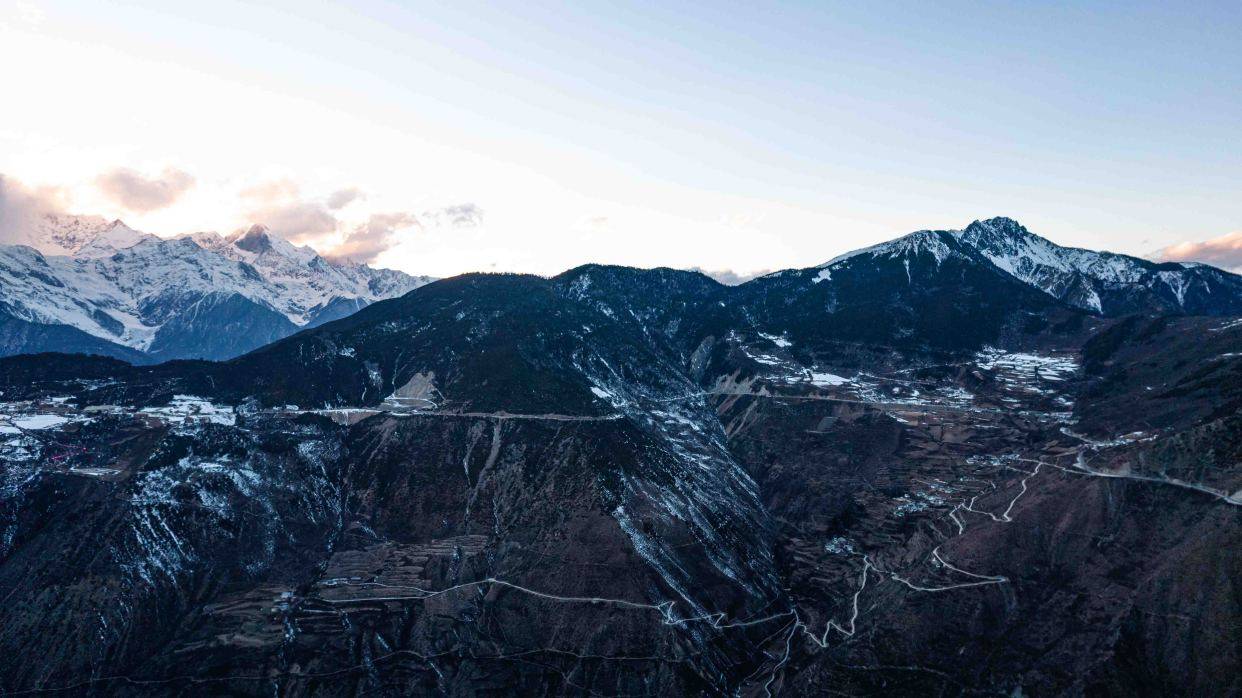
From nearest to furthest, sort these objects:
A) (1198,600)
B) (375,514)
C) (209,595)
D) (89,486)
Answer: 1. (1198,600)
2. (209,595)
3. (89,486)
4. (375,514)

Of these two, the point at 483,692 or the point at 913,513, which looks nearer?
the point at 483,692

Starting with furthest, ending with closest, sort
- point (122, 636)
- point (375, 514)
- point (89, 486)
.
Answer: point (375, 514) < point (89, 486) < point (122, 636)

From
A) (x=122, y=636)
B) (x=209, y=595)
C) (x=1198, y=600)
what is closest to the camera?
(x=1198, y=600)

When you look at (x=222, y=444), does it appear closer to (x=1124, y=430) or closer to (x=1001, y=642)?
(x=1001, y=642)

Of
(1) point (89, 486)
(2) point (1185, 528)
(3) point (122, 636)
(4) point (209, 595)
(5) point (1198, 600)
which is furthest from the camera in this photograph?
(1) point (89, 486)

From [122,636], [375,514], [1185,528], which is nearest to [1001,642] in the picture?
[1185,528]

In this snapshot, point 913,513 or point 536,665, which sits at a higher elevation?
point 913,513

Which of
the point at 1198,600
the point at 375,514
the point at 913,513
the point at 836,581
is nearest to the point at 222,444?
the point at 375,514

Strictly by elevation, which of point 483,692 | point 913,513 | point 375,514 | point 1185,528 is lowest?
point 483,692

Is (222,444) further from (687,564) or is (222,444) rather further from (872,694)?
(872,694)
